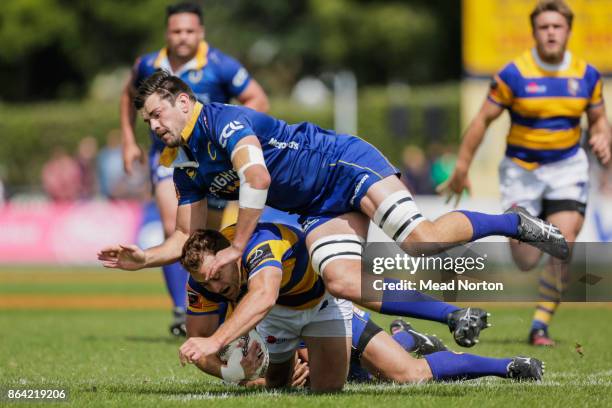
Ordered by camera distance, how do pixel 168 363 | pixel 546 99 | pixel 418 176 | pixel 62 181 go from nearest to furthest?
pixel 168 363
pixel 546 99
pixel 418 176
pixel 62 181

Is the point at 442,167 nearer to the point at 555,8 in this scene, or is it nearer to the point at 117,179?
the point at 117,179

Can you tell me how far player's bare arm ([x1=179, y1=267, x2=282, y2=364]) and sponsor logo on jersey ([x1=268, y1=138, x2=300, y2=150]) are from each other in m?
1.01

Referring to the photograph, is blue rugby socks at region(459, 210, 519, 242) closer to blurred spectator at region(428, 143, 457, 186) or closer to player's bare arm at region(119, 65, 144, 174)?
player's bare arm at region(119, 65, 144, 174)

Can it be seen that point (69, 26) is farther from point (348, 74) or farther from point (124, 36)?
point (348, 74)

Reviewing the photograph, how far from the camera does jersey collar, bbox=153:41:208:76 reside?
9867 millimetres

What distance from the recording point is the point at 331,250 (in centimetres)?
681

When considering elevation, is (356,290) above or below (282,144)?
below

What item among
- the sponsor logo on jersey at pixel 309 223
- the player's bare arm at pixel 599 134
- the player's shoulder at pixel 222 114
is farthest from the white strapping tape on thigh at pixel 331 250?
the player's bare arm at pixel 599 134

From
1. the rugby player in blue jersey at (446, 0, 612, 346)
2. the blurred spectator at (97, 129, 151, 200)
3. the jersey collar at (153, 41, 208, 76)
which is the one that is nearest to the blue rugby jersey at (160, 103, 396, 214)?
the rugby player in blue jersey at (446, 0, 612, 346)

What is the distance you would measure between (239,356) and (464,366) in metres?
1.44

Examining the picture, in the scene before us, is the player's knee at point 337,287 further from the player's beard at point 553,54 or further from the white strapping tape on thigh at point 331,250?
the player's beard at point 553,54

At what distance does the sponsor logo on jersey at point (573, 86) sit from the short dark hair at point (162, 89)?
3.77 metres

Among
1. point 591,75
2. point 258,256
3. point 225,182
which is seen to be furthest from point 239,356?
point 591,75

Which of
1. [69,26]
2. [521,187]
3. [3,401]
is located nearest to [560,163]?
[521,187]
